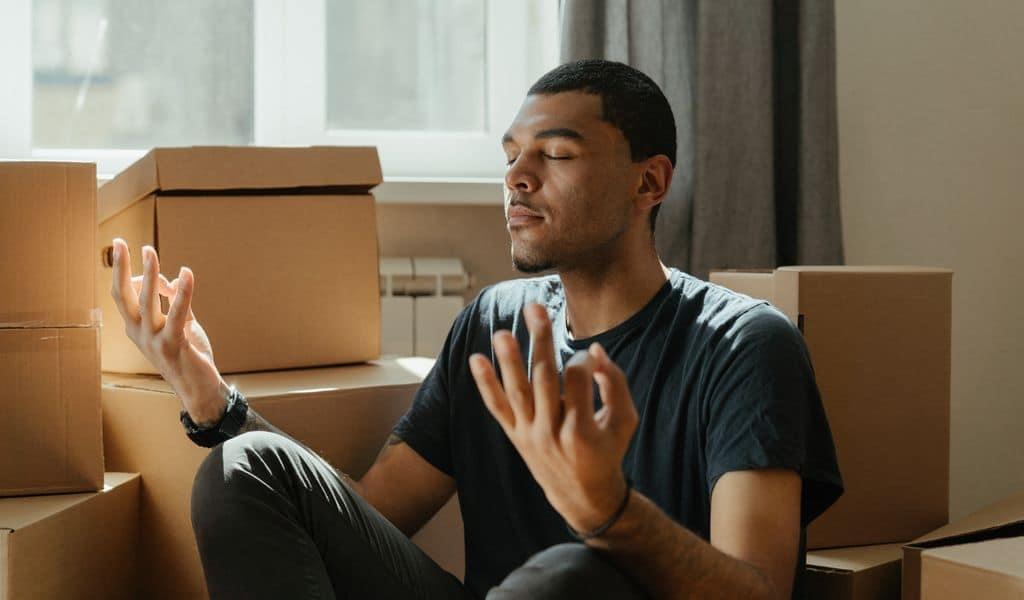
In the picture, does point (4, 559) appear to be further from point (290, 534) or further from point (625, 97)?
point (625, 97)

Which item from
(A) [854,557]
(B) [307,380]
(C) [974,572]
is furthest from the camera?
(B) [307,380]

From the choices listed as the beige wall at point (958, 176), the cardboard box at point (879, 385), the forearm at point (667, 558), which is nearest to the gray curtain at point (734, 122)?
the beige wall at point (958, 176)

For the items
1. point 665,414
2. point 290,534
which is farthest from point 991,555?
point 290,534

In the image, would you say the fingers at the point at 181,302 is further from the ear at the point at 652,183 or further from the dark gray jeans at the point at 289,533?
the ear at the point at 652,183

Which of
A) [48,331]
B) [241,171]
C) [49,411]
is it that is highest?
[241,171]

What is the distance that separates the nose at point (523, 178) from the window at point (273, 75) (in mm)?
945

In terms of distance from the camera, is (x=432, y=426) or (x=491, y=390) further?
(x=432, y=426)

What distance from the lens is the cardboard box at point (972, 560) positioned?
45.1 inches

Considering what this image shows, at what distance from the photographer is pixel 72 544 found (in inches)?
55.9

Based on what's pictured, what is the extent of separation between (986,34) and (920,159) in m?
0.30

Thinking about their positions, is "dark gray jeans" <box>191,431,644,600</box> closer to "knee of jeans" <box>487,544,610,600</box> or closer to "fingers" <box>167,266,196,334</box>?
"fingers" <box>167,266,196,334</box>

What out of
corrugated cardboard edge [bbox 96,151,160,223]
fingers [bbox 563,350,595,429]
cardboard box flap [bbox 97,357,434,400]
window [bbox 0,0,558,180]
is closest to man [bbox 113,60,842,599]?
fingers [bbox 563,350,595,429]

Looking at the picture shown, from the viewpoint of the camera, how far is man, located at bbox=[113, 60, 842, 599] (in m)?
0.99

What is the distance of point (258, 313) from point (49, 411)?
1.06 ft
